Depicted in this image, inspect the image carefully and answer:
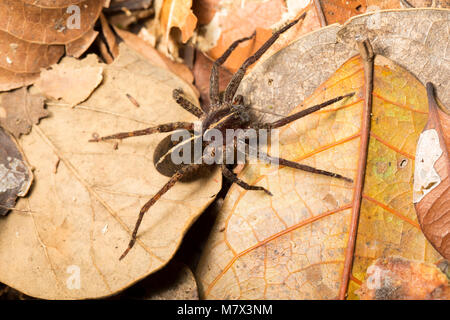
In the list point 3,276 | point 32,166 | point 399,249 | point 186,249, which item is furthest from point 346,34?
point 3,276

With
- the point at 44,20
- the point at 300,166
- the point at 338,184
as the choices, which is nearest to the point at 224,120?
the point at 300,166

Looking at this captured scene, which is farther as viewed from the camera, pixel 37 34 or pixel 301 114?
pixel 37 34

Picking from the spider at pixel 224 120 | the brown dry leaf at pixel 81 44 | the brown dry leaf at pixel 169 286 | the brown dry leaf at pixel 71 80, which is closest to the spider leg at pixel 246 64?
the spider at pixel 224 120

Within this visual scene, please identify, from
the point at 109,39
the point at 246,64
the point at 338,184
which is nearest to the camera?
the point at 338,184

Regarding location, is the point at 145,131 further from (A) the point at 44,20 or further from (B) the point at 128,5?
(B) the point at 128,5

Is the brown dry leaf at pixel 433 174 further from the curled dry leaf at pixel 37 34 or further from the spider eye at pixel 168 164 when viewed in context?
the curled dry leaf at pixel 37 34

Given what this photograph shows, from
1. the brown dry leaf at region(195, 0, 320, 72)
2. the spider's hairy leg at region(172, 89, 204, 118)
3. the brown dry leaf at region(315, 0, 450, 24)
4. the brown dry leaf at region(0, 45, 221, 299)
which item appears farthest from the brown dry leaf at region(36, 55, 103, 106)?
the brown dry leaf at region(315, 0, 450, 24)
